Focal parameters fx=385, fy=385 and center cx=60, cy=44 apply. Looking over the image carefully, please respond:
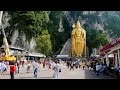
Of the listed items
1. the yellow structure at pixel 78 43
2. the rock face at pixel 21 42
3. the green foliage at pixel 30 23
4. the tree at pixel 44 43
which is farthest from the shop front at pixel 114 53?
the rock face at pixel 21 42

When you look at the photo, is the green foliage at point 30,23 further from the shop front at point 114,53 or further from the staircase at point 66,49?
the shop front at point 114,53

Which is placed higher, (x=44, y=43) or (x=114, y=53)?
(x=44, y=43)

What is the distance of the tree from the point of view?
30.0 metres

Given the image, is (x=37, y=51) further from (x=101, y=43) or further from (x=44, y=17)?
(x=101, y=43)

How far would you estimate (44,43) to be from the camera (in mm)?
30750

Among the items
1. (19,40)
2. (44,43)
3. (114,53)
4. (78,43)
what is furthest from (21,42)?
(114,53)

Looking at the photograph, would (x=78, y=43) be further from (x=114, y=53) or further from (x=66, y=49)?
(x=114, y=53)

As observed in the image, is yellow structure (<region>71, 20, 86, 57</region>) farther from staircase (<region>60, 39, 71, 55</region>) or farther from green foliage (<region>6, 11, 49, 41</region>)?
green foliage (<region>6, 11, 49, 41</region>)

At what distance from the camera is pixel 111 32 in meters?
43.5

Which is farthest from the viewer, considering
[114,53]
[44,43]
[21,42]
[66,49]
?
[66,49]

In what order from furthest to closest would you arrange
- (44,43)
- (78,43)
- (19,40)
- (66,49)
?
(66,49) < (19,40) < (78,43) < (44,43)

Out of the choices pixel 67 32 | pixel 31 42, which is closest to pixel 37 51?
pixel 31 42

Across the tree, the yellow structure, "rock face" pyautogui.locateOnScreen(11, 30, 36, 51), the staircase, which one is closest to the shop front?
the tree

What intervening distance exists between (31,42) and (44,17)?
2.99m
